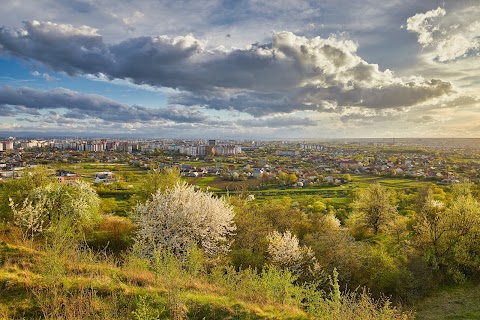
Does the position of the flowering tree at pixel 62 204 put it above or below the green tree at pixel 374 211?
above

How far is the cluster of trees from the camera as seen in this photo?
23.4 meters

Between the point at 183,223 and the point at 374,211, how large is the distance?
109 ft

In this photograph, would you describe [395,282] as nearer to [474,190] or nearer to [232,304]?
[232,304]

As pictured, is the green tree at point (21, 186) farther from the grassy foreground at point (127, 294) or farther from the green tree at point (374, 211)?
the green tree at point (374, 211)

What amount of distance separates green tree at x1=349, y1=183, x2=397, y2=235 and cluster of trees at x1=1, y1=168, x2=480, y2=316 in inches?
276

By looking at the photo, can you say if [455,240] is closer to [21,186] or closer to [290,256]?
[290,256]

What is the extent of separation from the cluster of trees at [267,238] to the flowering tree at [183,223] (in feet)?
0.24

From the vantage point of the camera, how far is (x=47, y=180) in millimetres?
36594

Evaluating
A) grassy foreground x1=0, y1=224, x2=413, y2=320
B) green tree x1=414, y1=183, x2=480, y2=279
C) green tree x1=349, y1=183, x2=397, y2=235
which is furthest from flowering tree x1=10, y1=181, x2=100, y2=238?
green tree x1=349, y1=183, x2=397, y2=235

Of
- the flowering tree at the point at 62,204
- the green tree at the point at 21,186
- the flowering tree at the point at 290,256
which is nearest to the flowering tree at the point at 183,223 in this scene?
the flowering tree at the point at 290,256

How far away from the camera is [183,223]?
2320 centimetres

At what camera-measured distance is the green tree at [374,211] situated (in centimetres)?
4553

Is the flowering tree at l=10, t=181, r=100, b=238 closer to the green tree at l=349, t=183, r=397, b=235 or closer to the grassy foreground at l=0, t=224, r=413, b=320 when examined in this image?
the grassy foreground at l=0, t=224, r=413, b=320

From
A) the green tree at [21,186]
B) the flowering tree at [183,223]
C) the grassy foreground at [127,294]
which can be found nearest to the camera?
the grassy foreground at [127,294]
